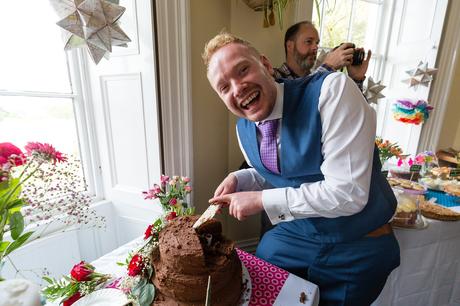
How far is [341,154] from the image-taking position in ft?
2.04

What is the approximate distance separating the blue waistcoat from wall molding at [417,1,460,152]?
2.04 m

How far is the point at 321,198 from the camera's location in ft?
2.10

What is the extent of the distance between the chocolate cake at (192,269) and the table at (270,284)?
0.08 meters

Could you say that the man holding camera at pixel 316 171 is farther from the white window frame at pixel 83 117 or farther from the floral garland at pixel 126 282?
the white window frame at pixel 83 117

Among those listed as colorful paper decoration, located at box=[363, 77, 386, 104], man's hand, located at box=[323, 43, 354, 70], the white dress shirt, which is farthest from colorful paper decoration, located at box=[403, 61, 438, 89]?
the white dress shirt

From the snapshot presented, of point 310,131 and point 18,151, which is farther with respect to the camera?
point 310,131

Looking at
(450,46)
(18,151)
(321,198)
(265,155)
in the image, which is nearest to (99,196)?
(18,151)

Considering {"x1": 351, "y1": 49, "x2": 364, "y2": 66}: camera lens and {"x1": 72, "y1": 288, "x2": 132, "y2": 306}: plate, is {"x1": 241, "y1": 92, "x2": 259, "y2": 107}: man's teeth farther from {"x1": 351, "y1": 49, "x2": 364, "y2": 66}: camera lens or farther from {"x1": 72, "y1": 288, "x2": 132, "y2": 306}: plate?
{"x1": 351, "y1": 49, "x2": 364, "y2": 66}: camera lens

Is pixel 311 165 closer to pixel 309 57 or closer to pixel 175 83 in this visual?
pixel 175 83

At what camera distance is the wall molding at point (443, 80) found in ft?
6.61

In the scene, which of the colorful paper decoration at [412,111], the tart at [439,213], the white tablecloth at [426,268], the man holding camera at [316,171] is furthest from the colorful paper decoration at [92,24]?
the colorful paper decoration at [412,111]

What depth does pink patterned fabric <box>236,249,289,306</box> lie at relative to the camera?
2.24 ft

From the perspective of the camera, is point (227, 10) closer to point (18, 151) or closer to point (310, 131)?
point (310, 131)

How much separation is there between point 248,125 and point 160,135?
20.3 inches
